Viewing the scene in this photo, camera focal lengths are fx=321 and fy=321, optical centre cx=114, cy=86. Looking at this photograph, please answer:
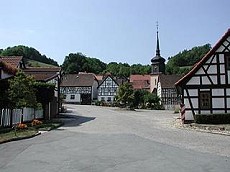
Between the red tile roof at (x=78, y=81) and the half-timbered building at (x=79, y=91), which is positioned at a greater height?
the red tile roof at (x=78, y=81)

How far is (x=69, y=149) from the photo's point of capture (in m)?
14.1

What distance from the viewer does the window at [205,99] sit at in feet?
91.7

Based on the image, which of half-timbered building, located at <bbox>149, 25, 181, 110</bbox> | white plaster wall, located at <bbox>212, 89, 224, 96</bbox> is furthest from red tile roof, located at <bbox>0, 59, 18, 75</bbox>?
half-timbered building, located at <bbox>149, 25, 181, 110</bbox>

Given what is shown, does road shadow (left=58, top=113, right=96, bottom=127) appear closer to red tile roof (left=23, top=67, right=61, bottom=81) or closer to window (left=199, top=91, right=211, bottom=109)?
red tile roof (left=23, top=67, right=61, bottom=81)

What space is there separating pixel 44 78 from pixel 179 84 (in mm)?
18702

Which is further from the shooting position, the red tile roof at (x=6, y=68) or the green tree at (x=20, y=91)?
the red tile roof at (x=6, y=68)

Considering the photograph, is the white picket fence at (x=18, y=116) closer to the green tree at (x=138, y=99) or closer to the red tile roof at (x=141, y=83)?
the green tree at (x=138, y=99)

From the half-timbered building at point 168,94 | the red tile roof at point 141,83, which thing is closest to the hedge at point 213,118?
the half-timbered building at point 168,94

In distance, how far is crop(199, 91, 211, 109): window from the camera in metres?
27.9

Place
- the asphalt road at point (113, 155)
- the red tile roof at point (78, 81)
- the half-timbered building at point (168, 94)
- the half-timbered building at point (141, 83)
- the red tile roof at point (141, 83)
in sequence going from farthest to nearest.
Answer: the red tile roof at point (141, 83) < the half-timbered building at point (141, 83) < the red tile roof at point (78, 81) < the half-timbered building at point (168, 94) < the asphalt road at point (113, 155)

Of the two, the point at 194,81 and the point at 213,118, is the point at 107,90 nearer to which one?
the point at 194,81

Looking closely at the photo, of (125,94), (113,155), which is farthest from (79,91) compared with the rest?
(113,155)

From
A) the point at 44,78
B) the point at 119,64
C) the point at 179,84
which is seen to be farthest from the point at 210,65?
the point at 119,64

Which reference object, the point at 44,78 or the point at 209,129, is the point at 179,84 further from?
the point at 44,78
